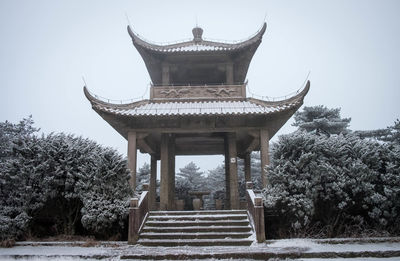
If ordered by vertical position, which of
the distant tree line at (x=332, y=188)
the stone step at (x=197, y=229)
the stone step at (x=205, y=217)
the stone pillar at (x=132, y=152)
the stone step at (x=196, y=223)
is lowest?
the stone step at (x=197, y=229)

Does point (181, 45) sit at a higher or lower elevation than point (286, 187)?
higher

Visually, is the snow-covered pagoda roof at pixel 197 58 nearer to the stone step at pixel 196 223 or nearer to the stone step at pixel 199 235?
the stone step at pixel 196 223

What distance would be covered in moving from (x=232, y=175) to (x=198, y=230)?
4198mm

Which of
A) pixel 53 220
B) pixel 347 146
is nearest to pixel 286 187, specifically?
pixel 347 146


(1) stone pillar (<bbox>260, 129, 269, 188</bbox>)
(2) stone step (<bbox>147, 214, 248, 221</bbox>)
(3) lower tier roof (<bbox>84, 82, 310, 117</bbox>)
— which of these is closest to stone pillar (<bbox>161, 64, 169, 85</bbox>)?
(3) lower tier roof (<bbox>84, 82, 310, 117</bbox>)

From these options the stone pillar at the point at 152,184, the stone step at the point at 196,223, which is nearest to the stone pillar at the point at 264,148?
the stone step at the point at 196,223

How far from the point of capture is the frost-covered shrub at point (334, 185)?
692cm

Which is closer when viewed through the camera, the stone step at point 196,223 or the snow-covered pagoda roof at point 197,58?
the stone step at point 196,223

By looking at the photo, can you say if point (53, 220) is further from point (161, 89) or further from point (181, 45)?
point (181, 45)

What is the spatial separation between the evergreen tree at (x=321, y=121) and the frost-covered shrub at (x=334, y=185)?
9690 mm

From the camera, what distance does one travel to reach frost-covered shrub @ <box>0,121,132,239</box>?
7.08m

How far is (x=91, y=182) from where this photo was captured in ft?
24.7

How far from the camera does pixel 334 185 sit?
6895 mm

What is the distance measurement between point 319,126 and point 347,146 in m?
10.3
